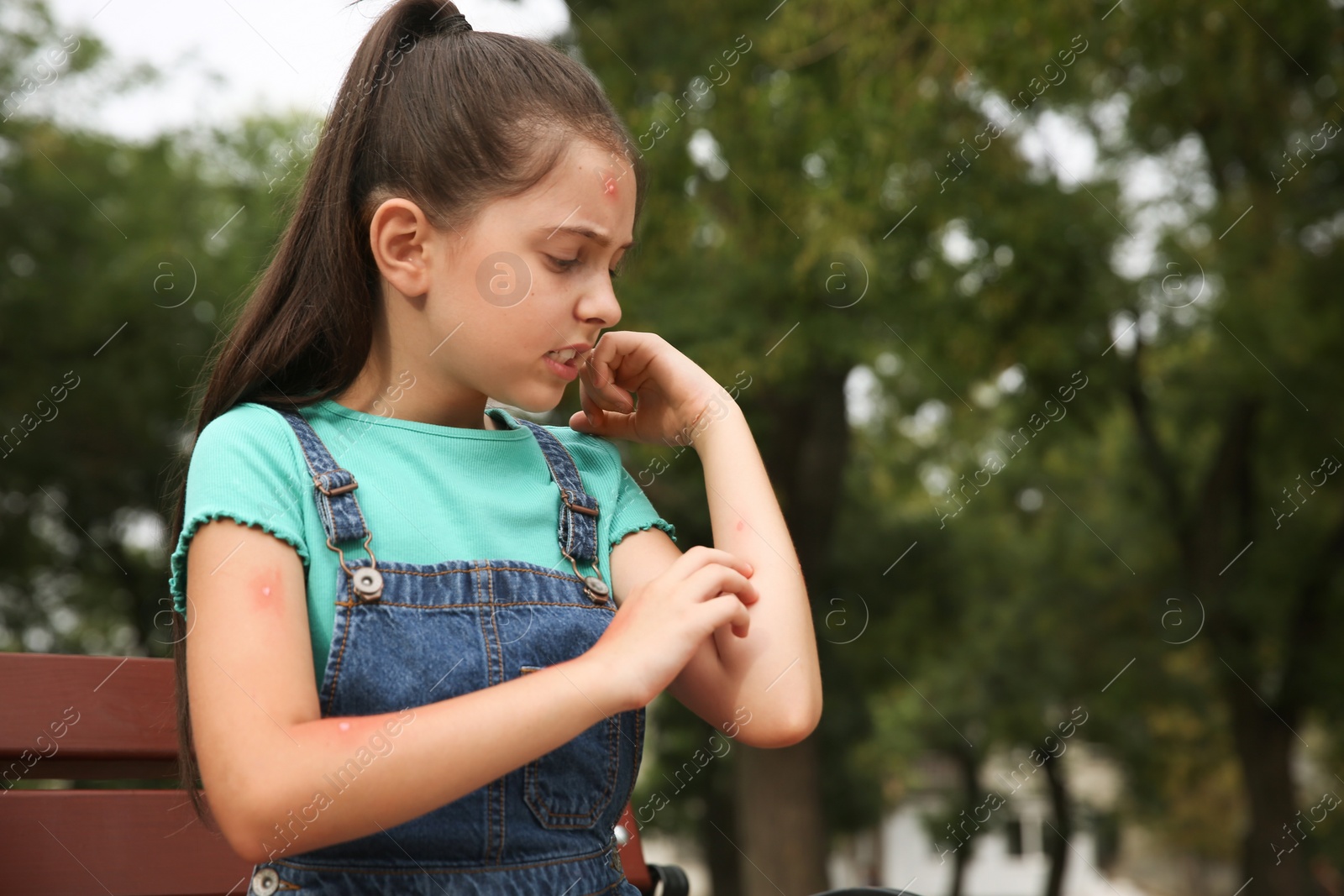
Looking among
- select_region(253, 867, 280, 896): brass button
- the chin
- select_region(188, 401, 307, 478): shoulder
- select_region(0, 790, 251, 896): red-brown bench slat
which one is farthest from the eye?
select_region(0, 790, 251, 896): red-brown bench slat

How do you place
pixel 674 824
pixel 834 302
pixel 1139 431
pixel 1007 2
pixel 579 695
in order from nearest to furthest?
pixel 579 695
pixel 1007 2
pixel 834 302
pixel 1139 431
pixel 674 824

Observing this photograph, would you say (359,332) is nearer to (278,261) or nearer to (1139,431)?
(278,261)

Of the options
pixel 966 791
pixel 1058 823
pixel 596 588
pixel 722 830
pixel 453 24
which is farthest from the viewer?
pixel 966 791

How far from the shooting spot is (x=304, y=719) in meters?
1.31

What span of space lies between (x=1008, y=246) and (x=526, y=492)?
6.89 m

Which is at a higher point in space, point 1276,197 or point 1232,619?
point 1276,197

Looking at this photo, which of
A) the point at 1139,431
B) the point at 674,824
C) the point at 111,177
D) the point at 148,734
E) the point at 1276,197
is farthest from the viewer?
the point at 674,824

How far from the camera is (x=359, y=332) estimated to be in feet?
5.59

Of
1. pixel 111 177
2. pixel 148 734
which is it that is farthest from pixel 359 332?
pixel 111 177

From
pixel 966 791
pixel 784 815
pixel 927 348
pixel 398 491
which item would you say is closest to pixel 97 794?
pixel 398 491

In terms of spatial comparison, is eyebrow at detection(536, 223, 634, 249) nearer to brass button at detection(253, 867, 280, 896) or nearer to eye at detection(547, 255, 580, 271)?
eye at detection(547, 255, 580, 271)

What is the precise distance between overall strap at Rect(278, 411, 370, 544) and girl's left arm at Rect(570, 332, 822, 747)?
16.2 inches

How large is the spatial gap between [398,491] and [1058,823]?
2291 cm

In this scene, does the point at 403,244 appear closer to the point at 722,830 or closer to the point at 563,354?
the point at 563,354
